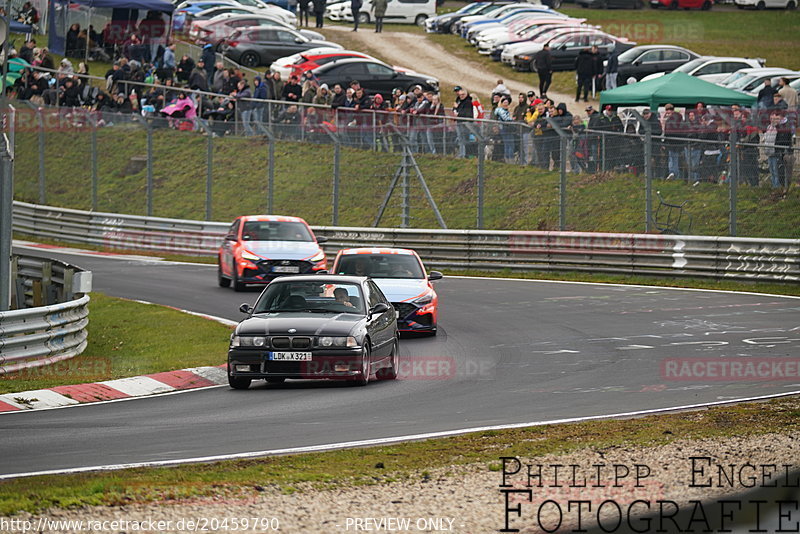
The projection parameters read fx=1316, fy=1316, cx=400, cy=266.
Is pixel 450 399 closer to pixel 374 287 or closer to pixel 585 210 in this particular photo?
pixel 374 287

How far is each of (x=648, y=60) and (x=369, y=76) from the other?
32.7 feet

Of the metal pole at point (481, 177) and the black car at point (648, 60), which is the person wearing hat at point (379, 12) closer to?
the black car at point (648, 60)

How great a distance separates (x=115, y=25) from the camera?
169 feet

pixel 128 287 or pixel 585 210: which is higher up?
pixel 585 210

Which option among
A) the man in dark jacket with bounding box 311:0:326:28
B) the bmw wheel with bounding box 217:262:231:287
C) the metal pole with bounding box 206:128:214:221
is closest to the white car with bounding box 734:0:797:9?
the man in dark jacket with bounding box 311:0:326:28

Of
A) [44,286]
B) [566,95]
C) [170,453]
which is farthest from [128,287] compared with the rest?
[566,95]

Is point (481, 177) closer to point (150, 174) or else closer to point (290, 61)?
point (150, 174)

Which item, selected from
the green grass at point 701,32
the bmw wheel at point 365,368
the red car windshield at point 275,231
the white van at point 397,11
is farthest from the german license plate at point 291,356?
the white van at point 397,11

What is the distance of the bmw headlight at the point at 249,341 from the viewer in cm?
1477

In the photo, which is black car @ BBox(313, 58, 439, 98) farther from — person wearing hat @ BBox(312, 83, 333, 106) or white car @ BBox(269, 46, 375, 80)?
person wearing hat @ BBox(312, 83, 333, 106)

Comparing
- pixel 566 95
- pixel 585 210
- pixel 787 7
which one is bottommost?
pixel 585 210

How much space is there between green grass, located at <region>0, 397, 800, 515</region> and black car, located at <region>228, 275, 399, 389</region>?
3.44 m

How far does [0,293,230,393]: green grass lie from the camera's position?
15836 millimetres

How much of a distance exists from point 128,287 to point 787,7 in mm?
52129
